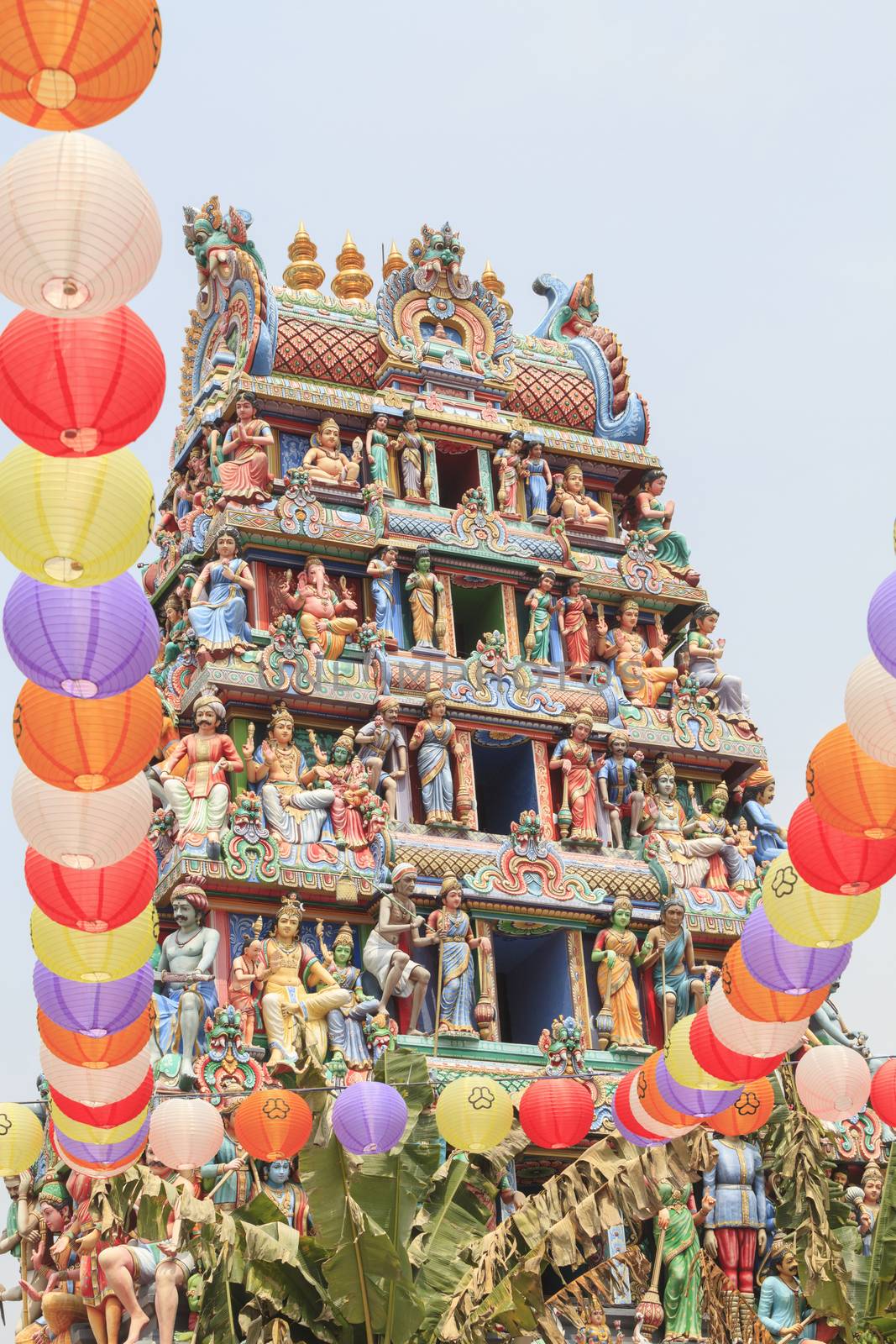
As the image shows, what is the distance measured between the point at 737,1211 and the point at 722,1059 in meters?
8.95

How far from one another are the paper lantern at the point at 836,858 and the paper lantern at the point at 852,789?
24 cm

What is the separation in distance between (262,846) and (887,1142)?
26.8 ft

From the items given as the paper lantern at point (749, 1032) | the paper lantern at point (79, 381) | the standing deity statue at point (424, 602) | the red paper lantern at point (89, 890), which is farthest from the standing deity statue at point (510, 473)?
the paper lantern at point (79, 381)

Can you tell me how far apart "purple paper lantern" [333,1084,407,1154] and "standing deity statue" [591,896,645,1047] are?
7.41 metres

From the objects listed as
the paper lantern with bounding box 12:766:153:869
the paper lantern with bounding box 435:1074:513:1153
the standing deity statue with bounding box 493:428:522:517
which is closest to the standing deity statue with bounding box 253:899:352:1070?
the paper lantern with bounding box 435:1074:513:1153

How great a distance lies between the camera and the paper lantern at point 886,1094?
56.0 feet

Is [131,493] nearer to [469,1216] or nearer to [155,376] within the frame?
[155,376]

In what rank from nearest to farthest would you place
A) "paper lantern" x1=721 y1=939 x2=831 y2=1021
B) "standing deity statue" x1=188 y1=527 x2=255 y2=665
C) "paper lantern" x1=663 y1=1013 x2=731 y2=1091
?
"paper lantern" x1=721 y1=939 x2=831 y2=1021 < "paper lantern" x1=663 y1=1013 x2=731 y2=1091 < "standing deity statue" x1=188 y1=527 x2=255 y2=665

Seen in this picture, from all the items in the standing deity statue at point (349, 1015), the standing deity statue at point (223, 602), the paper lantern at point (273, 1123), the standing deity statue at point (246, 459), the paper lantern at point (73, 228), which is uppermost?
the standing deity statue at point (246, 459)

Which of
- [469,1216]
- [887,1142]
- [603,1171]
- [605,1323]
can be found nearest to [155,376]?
[603,1171]

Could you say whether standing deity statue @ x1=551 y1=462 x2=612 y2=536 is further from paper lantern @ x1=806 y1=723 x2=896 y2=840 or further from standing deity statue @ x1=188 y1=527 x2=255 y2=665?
paper lantern @ x1=806 y1=723 x2=896 y2=840

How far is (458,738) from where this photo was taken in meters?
25.4

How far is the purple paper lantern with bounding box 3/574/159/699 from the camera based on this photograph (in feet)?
34.6

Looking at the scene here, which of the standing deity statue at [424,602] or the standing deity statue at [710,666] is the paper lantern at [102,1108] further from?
the standing deity statue at [710,666]
